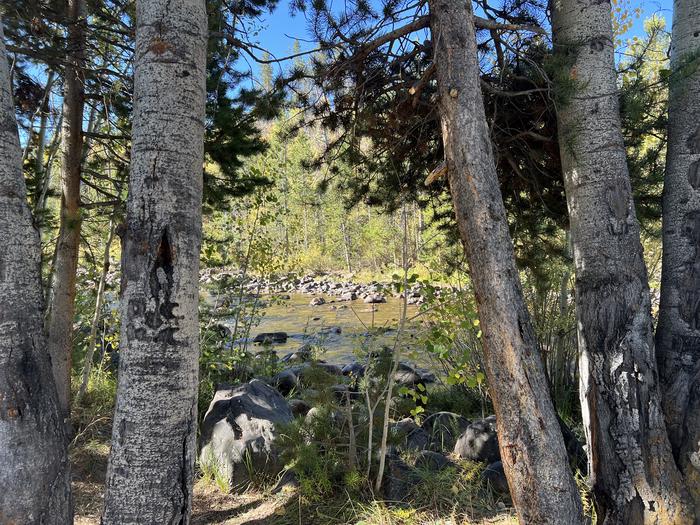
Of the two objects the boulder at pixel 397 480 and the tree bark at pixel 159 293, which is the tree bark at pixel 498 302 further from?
the tree bark at pixel 159 293

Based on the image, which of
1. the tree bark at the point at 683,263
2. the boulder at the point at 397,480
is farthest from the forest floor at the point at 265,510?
the tree bark at the point at 683,263

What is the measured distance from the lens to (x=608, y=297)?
2.31 m

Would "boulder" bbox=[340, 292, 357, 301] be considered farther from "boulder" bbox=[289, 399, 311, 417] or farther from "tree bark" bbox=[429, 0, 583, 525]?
"tree bark" bbox=[429, 0, 583, 525]

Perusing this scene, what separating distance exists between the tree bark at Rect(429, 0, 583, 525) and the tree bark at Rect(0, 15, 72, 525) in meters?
1.85

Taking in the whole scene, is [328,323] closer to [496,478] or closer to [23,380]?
[496,478]

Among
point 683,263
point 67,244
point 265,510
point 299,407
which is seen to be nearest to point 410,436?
point 265,510

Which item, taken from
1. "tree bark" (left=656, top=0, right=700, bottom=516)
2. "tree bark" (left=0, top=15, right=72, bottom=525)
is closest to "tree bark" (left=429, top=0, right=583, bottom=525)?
"tree bark" (left=656, top=0, right=700, bottom=516)

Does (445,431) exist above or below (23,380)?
below

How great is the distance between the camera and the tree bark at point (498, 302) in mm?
2023

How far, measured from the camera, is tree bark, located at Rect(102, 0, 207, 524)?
6.13 feet

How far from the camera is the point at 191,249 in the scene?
78.4 inches

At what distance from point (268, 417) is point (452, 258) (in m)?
2.00

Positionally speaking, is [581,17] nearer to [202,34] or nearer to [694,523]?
[202,34]

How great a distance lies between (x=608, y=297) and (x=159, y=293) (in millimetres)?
2042
